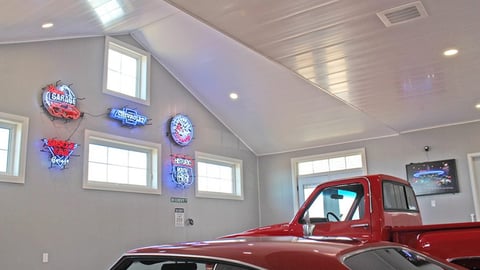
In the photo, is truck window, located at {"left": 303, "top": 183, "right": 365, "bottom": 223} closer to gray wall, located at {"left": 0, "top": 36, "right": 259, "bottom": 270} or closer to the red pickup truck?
the red pickup truck

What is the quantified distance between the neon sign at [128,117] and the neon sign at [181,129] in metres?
0.70

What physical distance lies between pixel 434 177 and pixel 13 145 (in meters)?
7.53

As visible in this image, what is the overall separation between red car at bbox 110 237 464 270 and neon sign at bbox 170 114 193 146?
23.5ft

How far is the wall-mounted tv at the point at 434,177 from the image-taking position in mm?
8648

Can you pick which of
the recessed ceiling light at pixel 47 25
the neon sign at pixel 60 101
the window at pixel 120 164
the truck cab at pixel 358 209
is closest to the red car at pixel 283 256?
the truck cab at pixel 358 209

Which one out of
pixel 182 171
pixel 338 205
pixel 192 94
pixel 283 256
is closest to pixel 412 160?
pixel 182 171

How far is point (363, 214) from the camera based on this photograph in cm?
429

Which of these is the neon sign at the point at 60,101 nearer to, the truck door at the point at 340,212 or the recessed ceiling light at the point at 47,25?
the recessed ceiling light at the point at 47,25

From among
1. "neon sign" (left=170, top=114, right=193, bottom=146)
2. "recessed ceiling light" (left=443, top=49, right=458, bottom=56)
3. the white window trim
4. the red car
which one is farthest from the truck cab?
the white window trim

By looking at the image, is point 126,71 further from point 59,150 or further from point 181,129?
point 59,150

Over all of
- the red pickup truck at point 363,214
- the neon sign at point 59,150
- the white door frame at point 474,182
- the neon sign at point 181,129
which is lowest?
the red pickup truck at point 363,214

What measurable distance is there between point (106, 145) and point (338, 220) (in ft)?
16.5

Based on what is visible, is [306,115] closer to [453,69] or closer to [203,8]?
[453,69]

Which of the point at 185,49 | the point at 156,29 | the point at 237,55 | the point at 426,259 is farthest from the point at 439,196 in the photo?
the point at 426,259
